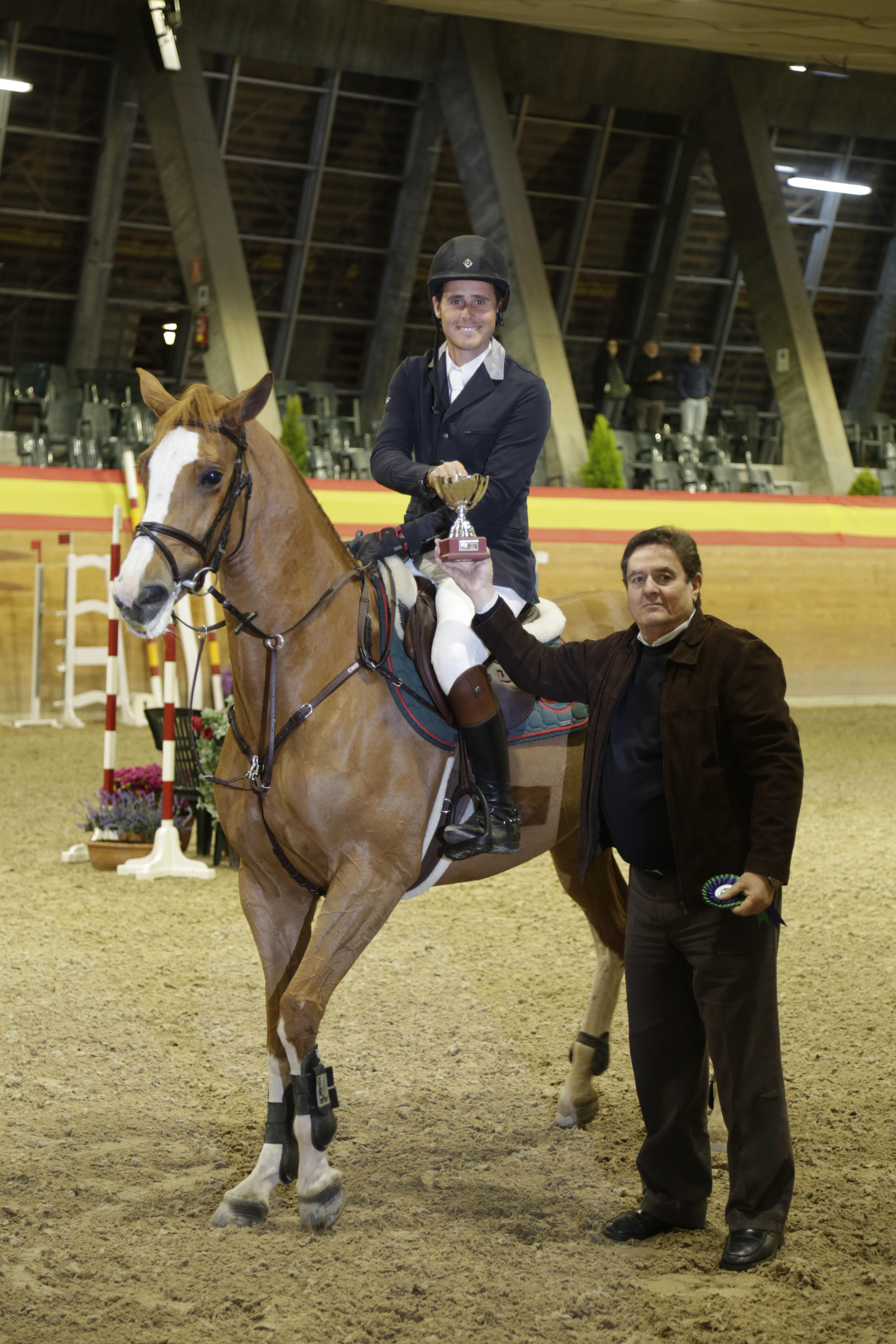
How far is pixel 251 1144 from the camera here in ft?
11.7

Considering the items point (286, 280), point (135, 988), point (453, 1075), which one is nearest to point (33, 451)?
point (286, 280)

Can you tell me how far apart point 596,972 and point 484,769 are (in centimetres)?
117

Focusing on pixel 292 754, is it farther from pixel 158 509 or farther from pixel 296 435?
pixel 296 435

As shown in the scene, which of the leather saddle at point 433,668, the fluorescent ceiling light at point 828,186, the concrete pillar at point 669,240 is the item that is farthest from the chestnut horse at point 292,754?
the concrete pillar at point 669,240

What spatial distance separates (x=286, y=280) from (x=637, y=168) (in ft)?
22.0

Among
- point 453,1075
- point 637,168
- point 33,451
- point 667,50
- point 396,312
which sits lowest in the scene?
point 453,1075

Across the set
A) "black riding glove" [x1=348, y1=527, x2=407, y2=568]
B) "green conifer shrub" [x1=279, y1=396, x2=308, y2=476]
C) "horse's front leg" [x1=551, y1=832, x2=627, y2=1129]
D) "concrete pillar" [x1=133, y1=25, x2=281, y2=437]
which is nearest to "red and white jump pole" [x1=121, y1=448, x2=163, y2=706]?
"green conifer shrub" [x1=279, y1=396, x2=308, y2=476]

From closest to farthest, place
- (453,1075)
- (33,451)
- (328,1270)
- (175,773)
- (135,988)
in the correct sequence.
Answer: (328,1270), (453,1075), (135,988), (175,773), (33,451)

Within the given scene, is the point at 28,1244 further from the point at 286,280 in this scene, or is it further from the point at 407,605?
the point at 286,280

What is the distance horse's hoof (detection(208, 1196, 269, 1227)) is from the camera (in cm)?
305

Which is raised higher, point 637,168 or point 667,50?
point 667,50

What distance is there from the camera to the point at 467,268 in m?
3.46

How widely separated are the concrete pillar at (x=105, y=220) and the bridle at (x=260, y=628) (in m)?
18.1

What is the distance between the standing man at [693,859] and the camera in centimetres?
282
